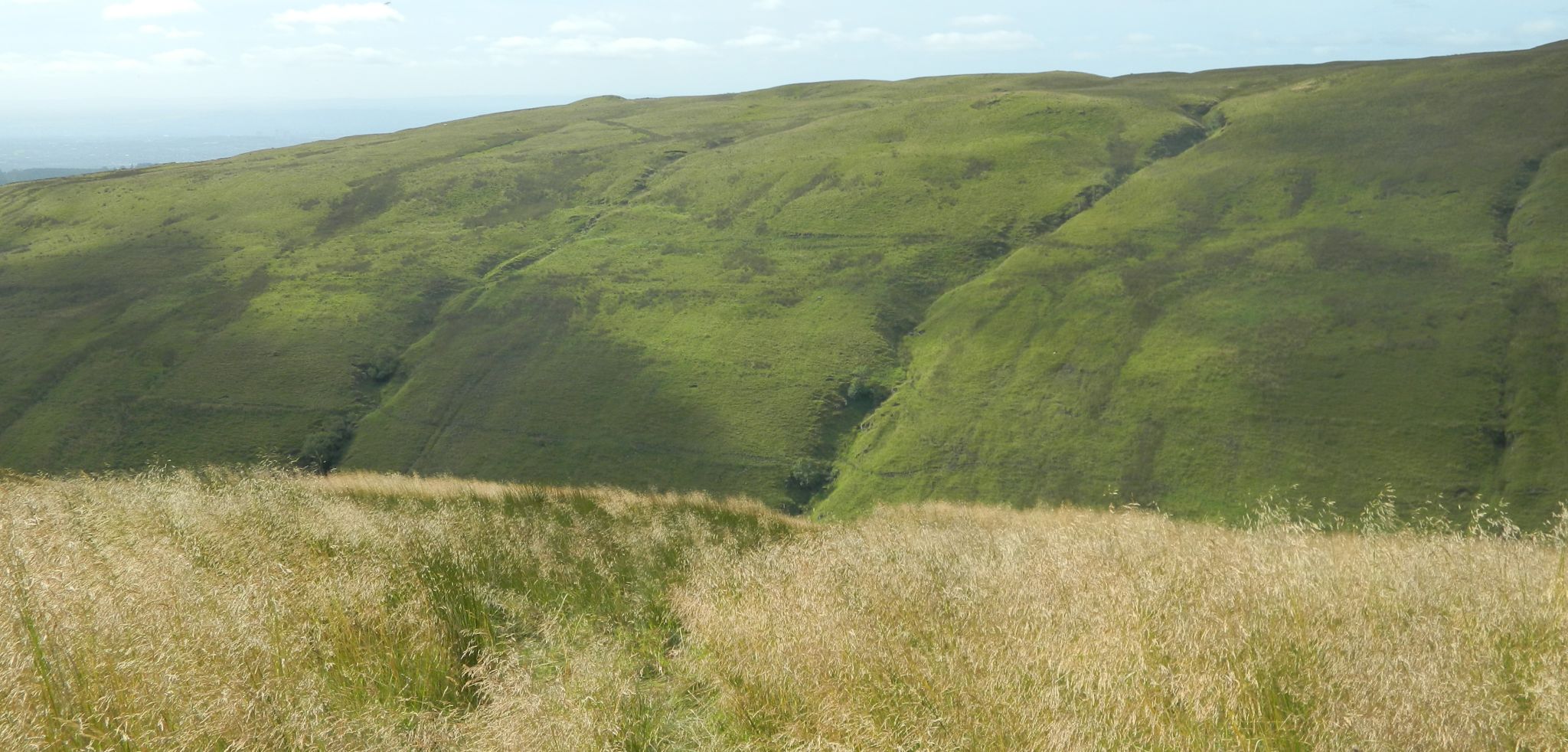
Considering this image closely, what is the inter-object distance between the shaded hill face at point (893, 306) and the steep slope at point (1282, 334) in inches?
12.3

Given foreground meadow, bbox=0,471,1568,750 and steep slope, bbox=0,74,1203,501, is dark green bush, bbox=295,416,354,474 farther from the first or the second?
foreground meadow, bbox=0,471,1568,750

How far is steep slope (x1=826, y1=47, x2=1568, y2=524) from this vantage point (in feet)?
206

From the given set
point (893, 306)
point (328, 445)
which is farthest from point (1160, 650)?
point (893, 306)

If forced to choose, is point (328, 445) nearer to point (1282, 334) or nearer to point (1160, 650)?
point (1282, 334)

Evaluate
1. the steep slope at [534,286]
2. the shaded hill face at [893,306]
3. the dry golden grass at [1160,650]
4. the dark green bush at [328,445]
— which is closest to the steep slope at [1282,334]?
the shaded hill face at [893,306]

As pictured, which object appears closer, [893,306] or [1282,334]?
[1282,334]

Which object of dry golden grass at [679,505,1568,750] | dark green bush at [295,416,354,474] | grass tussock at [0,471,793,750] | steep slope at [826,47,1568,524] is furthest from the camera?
dark green bush at [295,416,354,474]

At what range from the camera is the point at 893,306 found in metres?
91.5

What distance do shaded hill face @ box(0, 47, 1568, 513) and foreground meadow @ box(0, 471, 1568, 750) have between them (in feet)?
194

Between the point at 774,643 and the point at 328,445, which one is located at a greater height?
the point at 774,643

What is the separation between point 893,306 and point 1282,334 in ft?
113

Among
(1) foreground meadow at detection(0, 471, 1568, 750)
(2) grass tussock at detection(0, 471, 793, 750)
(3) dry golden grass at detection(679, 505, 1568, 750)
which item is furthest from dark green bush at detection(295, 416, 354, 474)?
(3) dry golden grass at detection(679, 505, 1568, 750)

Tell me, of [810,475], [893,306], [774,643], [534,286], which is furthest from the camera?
[534,286]

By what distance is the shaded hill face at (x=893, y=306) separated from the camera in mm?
67500
